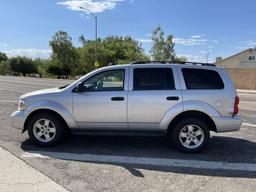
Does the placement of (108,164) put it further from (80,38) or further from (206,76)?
(80,38)

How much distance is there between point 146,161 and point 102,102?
152cm

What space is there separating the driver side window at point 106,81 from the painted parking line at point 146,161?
4.54 ft

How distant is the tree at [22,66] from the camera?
8350 centimetres

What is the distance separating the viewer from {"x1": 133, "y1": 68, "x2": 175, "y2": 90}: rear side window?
709cm

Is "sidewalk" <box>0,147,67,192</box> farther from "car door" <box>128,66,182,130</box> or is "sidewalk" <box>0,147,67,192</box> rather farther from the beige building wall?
the beige building wall

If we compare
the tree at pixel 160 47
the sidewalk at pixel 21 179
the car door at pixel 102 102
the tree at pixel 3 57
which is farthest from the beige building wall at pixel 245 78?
the tree at pixel 3 57

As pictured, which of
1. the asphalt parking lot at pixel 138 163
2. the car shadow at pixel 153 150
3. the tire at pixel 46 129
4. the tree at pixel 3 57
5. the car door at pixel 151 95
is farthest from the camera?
the tree at pixel 3 57

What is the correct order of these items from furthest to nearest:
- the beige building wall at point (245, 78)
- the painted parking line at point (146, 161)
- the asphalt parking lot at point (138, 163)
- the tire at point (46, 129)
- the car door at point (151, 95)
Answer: the beige building wall at point (245, 78) → the tire at point (46, 129) → the car door at point (151, 95) → the painted parking line at point (146, 161) → the asphalt parking lot at point (138, 163)

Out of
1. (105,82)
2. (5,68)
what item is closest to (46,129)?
(105,82)

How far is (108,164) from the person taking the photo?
20.3ft

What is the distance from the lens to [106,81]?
23.9ft

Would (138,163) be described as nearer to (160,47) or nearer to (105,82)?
(105,82)

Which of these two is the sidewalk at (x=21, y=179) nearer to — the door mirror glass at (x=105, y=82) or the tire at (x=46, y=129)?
the tire at (x=46, y=129)

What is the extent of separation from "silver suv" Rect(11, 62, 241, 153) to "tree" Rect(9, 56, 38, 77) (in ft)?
261
